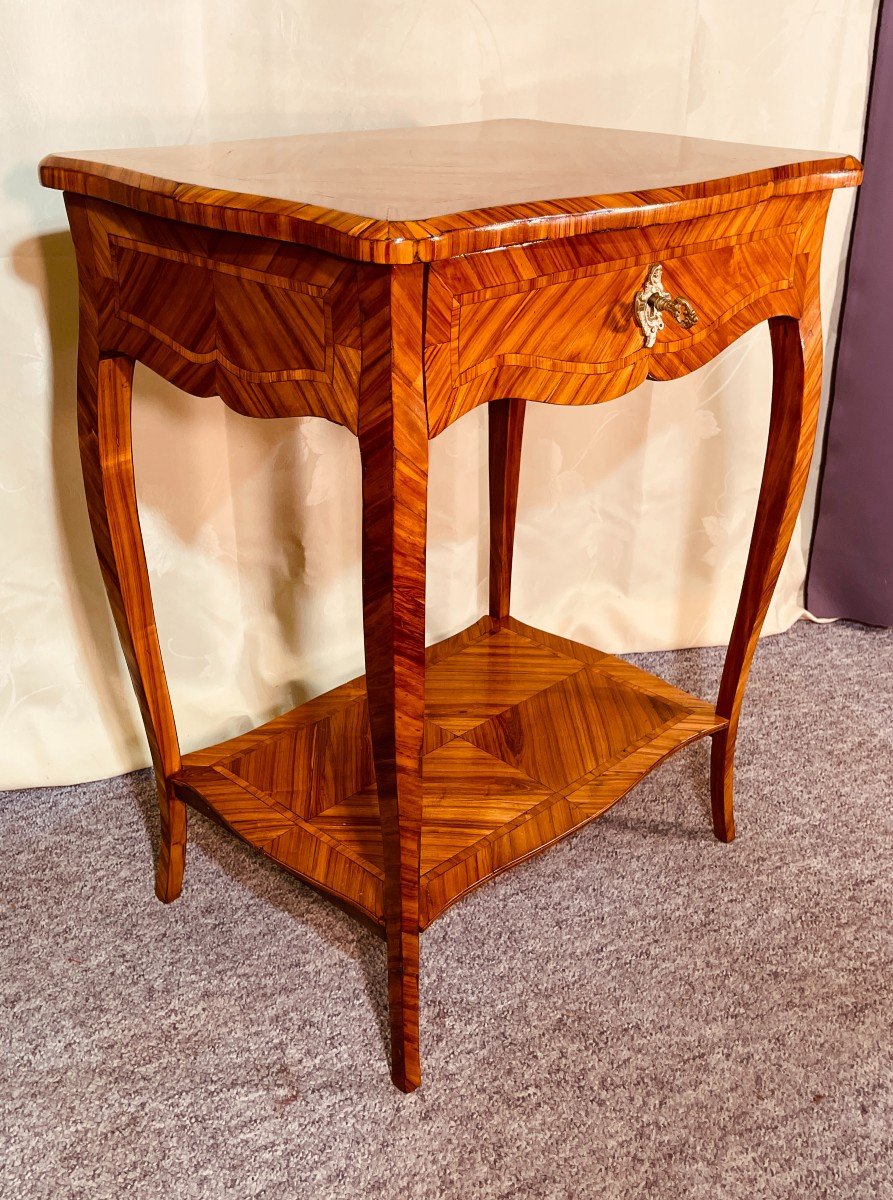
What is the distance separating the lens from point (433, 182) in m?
0.90

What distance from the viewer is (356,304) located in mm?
796

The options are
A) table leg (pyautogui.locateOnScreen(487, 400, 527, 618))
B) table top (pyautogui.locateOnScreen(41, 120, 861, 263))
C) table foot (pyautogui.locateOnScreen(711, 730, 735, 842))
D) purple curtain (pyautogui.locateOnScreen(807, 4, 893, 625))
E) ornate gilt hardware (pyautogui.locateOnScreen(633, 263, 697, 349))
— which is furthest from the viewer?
purple curtain (pyautogui.locateOnScreen(807, 4, 893, 625))

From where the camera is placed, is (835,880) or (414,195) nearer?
(414,195)

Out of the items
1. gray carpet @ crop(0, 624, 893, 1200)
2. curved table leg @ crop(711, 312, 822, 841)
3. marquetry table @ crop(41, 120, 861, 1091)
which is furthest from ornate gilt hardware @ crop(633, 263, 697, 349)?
gray carpet @ crop(0, 624, 893, 1200)

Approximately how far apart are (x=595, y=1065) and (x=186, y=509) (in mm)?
822

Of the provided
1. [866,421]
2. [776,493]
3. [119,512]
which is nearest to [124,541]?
[119,512]

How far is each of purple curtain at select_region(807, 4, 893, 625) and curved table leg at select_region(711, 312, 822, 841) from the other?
1.92 ft

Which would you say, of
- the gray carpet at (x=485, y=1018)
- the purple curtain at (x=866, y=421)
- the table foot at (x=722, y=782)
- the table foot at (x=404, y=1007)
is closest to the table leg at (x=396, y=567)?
the table foot at (x=404, y=1007)

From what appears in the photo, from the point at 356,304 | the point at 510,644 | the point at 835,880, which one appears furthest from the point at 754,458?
the point at 356,304

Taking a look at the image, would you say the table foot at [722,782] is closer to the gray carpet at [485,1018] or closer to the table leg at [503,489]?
the gray carpet at [485,1018]

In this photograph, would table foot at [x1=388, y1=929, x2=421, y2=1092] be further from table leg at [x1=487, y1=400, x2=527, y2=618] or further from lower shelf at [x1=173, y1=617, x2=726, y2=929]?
table leg at [x1=487, y1=400, x2=527, y2=618]

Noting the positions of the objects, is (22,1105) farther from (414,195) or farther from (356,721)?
(414,195)

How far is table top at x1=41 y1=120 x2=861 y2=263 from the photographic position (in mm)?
773

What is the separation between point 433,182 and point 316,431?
24.1 inches
